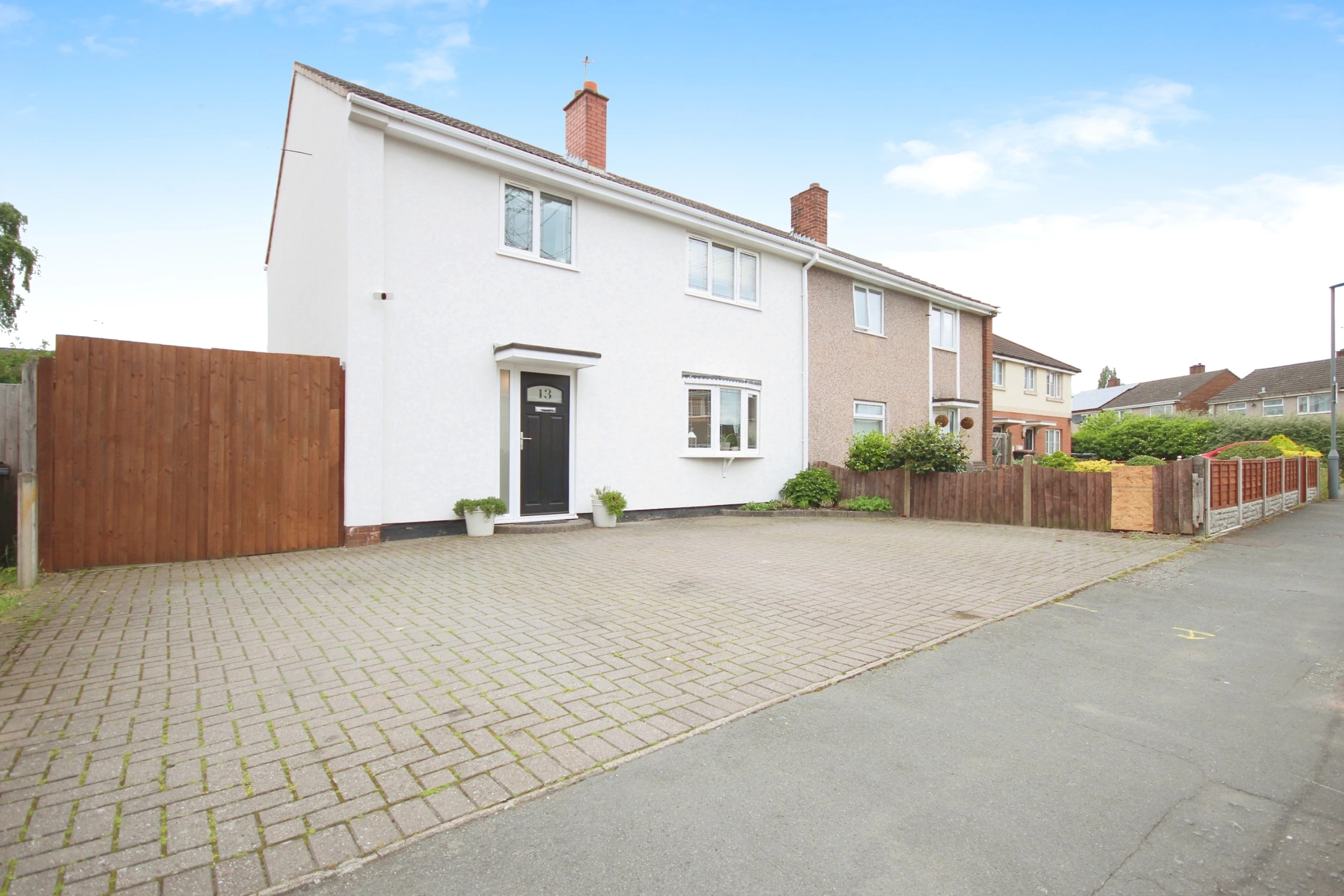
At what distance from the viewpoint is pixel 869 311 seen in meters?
16.5

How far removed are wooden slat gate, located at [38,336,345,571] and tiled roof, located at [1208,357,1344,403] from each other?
55.6m

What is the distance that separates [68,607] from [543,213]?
8.06 metres

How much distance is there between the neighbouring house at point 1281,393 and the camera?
135 feet

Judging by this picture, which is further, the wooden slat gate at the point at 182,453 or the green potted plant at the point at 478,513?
the green potted plant at the point at 478,513

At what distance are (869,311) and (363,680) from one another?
50.8 ft

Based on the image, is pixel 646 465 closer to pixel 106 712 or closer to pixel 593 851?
pixel 106 712

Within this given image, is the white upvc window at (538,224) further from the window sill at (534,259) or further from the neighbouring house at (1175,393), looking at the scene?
the neighbouring house at (1175,393)

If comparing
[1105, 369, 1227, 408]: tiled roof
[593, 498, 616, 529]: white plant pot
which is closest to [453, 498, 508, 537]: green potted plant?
[593, 498, 616, 529]: white plant pot

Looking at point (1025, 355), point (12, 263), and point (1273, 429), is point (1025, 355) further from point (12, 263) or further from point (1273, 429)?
point (12, 263)

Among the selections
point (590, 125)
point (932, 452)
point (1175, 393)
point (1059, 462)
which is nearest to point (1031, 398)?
point (1059, 462)

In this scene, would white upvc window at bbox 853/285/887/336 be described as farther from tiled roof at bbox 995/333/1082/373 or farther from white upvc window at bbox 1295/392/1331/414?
white upvc window at bbox 1295/392/1331/414

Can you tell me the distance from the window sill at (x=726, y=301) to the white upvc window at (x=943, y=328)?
7.09 m

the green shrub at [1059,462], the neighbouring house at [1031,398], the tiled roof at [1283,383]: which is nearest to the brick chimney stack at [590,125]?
the green shrub at [1059,462]

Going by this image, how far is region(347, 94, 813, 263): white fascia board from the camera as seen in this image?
8719mm
